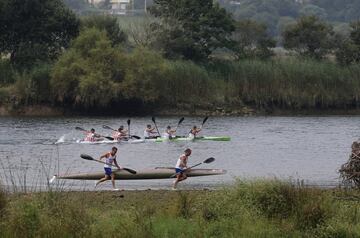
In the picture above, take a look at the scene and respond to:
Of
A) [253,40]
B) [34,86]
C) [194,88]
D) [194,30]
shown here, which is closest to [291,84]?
[194,88]

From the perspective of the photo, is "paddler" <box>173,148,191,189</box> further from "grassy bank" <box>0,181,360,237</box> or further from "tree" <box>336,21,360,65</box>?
"tree" <box>336,21,360,65</box>

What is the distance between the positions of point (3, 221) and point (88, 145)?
119 feet

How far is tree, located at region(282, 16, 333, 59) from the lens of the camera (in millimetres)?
98250

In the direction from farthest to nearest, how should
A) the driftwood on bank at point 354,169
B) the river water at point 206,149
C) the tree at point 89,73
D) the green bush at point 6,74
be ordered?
the green bush at point 6,74 < the tree at point 89,73 < the river water at point 206,149 < the driftwood on bank at point 354,169

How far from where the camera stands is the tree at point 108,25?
322ft

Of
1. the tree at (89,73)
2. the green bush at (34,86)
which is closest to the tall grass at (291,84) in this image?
the tree at (89,73)

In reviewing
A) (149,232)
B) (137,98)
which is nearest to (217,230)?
(149,232)

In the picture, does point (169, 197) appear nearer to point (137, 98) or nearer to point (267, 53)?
point (137, 98)

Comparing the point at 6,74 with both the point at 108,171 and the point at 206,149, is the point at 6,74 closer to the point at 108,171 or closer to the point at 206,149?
the point at 206,149

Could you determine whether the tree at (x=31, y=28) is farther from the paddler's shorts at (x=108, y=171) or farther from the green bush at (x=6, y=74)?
the paddler's shorts at (x=108, y=171)

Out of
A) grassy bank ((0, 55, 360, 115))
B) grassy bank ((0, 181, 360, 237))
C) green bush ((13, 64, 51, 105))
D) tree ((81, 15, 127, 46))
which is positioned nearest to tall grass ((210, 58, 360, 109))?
grassy bank ((0, 55, 360, 115))

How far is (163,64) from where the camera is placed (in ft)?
289

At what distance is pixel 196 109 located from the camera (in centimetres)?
8888

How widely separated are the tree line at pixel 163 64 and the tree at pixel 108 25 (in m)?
0.14
